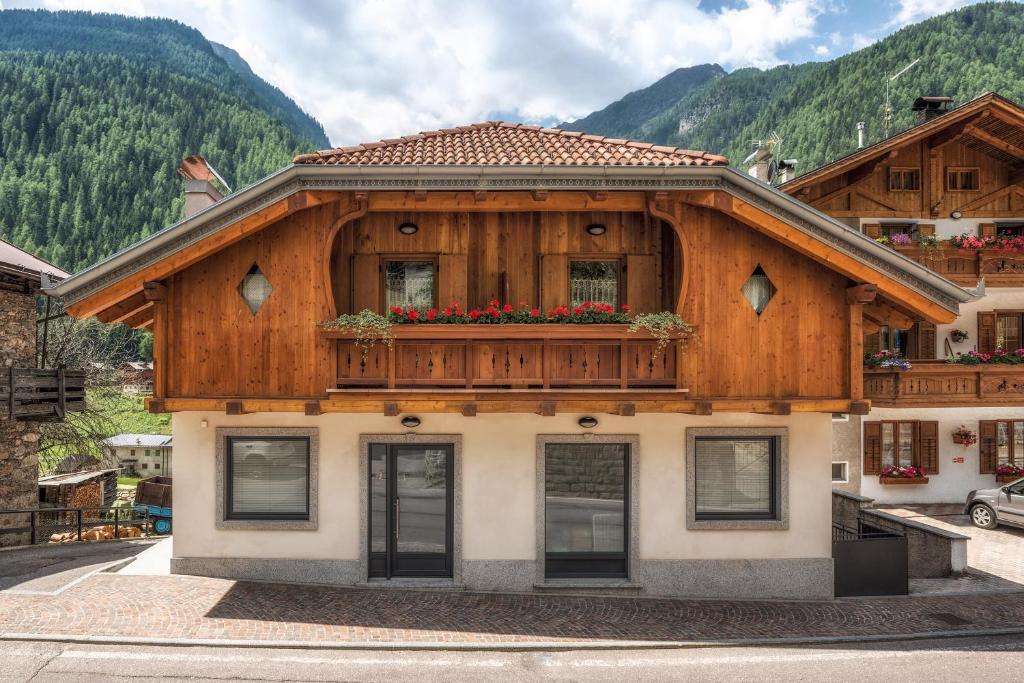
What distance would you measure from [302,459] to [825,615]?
917cm

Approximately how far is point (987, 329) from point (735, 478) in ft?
42.7

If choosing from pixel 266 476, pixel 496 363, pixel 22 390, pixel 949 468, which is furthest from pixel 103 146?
pixel 949 468

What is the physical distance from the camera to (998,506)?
15688 millimetres

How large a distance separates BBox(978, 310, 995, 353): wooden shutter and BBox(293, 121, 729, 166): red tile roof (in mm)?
13661

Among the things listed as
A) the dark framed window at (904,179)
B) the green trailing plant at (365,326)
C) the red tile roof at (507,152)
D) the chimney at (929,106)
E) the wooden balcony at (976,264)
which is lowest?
the green trailing plant at (365,326)

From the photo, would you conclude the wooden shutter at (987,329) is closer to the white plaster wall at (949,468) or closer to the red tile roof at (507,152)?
the white plaster wall at (949,468)

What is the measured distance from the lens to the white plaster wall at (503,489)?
1070 cm

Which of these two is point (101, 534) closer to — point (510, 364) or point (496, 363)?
→ point (496, 363)

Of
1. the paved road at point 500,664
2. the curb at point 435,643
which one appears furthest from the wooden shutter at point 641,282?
the paved road at point 500,664

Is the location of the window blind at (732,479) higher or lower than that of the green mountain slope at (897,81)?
lower

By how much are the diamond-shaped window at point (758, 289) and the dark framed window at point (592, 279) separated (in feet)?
7.42

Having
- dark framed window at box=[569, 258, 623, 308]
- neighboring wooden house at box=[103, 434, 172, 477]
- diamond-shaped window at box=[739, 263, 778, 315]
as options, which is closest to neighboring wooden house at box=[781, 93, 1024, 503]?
diamond-shaped window at box=[739, 263, 778, 315]

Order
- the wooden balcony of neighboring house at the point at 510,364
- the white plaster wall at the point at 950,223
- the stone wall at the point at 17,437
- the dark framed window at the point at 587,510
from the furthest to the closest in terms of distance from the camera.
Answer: the white plaster wall at the point at 950,223 → the stone wall at the point at 17,437 → the dark framed window at the point at 587,510 → the wooden balcony of neighboring house at the point at 510,364

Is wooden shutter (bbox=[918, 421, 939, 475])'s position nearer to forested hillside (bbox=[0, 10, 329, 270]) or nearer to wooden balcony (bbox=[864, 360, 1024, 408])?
wooden balcony (bbox=[864, 360, 1024, 408])
